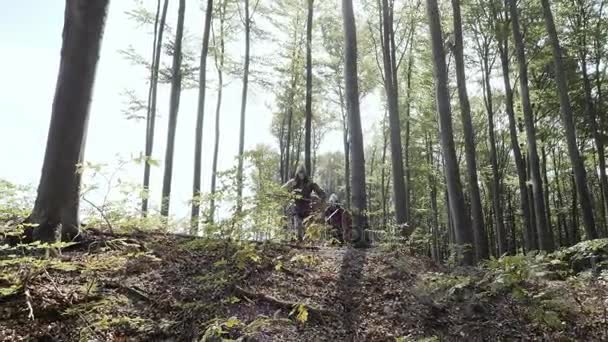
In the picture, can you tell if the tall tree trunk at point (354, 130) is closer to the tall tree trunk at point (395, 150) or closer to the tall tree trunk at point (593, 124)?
the tall tree trunk at point (395, 150)

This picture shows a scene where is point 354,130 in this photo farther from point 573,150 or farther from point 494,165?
point 494,165

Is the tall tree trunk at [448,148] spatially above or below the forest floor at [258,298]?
above

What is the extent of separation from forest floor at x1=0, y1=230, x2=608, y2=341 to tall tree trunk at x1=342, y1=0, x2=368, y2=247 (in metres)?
1.08

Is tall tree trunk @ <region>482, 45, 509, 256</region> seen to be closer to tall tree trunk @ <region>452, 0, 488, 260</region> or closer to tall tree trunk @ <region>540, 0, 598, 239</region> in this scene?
tall tree trunk @ <region>540, 0, 598, 239</region>

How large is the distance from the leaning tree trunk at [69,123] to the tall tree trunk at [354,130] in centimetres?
402

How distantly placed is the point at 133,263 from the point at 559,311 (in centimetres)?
458

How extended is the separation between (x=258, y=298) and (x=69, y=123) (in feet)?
8.50

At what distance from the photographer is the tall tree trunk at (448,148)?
7.47 m

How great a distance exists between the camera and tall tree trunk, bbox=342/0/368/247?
6766 millimetres

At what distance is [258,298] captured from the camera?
402 centimetres

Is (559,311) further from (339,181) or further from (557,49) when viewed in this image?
(339,181)

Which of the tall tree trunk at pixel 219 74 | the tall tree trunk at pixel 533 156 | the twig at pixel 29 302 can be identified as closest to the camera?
the twig at pixel 29 302

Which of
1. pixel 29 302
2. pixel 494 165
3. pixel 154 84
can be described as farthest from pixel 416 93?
pixel 29 302

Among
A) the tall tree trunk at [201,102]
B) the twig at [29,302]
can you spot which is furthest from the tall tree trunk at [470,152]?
the tall tree trunk at [201,102]
